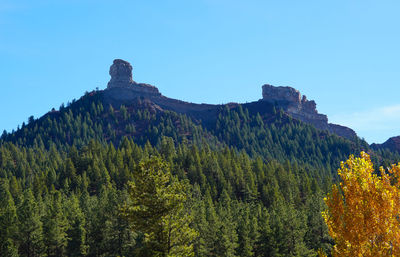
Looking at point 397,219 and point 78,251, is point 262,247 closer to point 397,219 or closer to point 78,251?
point 78,251

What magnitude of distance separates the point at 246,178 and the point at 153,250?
287 feet

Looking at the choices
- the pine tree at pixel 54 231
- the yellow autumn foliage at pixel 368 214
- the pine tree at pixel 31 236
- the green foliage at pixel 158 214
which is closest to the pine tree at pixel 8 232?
the pine tree at pixel 31 236

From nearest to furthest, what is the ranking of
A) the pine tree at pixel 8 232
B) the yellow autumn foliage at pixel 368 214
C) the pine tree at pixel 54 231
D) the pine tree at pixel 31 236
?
the yellow autumn foliage at pixel 368 214
the pine tree at pixel 8 232
the pine tree at pixel 31 236
the pine tree at pixel 54 231

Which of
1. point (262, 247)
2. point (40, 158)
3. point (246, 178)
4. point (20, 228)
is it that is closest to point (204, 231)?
point (262, 247)

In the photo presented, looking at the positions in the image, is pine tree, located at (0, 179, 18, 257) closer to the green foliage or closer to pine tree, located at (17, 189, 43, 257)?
pine tree, located at (17, 189, 43, 257)

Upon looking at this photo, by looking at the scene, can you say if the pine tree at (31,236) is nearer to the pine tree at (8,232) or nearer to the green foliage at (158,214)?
the pine tree at (8,232)

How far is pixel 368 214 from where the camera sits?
17828mm

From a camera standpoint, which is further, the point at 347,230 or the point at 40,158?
the point at 40,158

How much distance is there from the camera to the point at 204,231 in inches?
2445

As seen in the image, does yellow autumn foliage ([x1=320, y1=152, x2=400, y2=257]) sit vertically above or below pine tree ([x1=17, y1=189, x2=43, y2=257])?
above

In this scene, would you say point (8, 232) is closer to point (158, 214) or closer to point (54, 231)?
point (54, 231)

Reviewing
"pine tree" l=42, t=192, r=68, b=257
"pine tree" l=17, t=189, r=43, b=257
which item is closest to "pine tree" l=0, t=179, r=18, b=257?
"pine tree" l=17, t=189, r=43, b=257

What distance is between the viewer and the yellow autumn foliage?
1746 centimetres

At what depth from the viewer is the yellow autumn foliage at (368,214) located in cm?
1746
